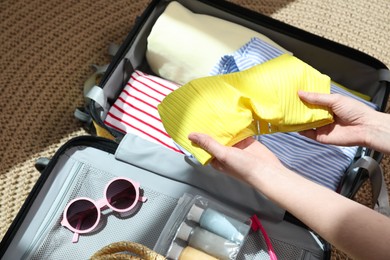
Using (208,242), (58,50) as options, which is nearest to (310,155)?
(208,242)

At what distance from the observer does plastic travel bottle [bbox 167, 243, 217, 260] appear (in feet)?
2.37

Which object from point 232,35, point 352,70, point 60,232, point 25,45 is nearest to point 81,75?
point 25,45

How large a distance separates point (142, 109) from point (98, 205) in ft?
0.92

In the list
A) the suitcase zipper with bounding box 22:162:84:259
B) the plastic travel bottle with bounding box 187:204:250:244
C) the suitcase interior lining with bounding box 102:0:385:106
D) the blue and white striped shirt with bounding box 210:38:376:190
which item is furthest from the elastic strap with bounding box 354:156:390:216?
the suitcase zipper with bounding box 22:162:84:259

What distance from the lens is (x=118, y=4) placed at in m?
1.23

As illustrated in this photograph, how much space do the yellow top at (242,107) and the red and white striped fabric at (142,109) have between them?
196mm

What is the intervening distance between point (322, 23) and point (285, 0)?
0.12 metres

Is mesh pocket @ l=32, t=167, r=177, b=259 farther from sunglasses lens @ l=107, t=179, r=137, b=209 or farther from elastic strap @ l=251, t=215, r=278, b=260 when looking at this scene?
elastic strap @ l=251, t=215, r=278, b=260

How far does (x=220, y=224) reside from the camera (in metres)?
0.76

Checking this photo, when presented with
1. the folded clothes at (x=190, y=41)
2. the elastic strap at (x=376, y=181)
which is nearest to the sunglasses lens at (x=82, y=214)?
the folded clothes at (x=190, y=41)

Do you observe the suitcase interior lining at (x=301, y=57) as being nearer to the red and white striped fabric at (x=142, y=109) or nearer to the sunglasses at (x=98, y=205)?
the red and white striped fabric at (x=142, y=109)

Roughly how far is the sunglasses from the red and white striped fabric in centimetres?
18

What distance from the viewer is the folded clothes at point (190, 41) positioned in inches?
40.1

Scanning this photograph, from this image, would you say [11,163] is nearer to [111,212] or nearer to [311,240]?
[111,212]
